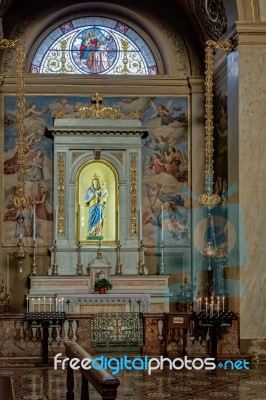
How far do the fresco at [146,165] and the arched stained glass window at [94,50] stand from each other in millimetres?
914

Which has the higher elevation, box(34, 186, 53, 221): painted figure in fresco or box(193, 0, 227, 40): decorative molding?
box(193, 0, 227, 40): decorative molding

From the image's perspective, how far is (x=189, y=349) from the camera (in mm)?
16547

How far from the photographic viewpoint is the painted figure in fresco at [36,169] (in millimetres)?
21469

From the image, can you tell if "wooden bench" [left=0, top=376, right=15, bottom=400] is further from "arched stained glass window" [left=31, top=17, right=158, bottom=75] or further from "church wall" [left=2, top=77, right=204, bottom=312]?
"arched stained glass window" [left=31, top=17, right=158, bottom=75]

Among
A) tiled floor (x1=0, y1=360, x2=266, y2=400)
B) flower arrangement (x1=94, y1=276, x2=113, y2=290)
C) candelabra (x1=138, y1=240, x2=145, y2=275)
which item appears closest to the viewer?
tiled floor (x1=0, y1=360, x2=266, y2=400)

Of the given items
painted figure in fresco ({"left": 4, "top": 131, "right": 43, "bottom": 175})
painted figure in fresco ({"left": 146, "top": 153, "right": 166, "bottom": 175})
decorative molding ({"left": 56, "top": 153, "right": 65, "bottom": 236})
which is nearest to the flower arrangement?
decorative molding ({"left": 56, "top": 153, "right": 65, "bottom": 236})

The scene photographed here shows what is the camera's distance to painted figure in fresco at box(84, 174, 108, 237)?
2108cm

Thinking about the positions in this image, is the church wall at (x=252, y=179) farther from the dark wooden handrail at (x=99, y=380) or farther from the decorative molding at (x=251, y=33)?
the dark wooden handrail at (x=99, y=380)

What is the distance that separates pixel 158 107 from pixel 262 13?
4.78 meters

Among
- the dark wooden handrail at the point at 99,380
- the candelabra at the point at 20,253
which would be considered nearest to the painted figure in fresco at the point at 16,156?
the candelabra at the point at 20,253

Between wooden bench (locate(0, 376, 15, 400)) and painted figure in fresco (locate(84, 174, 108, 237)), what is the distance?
9.85 meters

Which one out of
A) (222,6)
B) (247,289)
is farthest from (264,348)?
(222,6)

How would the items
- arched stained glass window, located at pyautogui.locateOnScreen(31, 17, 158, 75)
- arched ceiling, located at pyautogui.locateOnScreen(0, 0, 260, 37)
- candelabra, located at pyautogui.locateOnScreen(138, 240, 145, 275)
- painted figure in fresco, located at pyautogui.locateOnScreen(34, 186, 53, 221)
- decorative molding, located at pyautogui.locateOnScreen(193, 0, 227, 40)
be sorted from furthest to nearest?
arched stained glass window, located at pyautogui.locateOnScreen(31, 17, 158, 75)
painted figure in fresco, located at pyautogui.locateOnScreen(34, 186, 53, 221)
candelabra, located at pyautogui.locateOnScreen(138, 240, 145, 275)
arched ceiling, located at pyautogui.locateOnScreen(0, 0, 260, 37)
decorative molding, located at pyautogui.locateOnScreen(193, 0, 227, 40)

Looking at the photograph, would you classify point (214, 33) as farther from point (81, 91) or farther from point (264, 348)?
point (264, 348)
